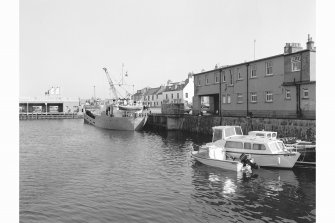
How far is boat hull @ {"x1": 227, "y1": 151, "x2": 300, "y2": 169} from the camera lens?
24719 millimetres

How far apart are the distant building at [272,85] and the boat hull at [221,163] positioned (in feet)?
49.9

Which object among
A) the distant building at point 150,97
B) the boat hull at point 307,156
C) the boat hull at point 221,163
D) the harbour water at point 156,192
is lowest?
the harbour water at point 156,192

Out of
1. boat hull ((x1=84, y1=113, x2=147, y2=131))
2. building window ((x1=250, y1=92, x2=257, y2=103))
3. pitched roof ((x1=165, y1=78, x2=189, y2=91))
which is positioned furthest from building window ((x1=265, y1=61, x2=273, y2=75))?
pitched roof ((x1=165, y1=78, x2=189, y2=91))

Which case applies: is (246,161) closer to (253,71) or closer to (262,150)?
(262,150)

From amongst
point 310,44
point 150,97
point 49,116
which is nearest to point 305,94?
point 310,44

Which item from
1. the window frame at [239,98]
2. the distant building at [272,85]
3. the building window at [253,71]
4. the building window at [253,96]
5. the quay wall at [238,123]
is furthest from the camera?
the window frame at [239,98]

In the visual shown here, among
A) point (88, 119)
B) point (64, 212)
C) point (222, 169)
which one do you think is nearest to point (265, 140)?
point (222, 169)

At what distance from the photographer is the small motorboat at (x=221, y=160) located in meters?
24.4

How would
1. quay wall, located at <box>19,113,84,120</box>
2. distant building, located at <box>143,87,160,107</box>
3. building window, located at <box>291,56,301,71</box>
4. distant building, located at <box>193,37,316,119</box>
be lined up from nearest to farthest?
distant building, located at <box>193,37,316,119</box> < building window, located at <box>291,56,301,71</box> < distant building, located at <box>143,87,160,107</box> < quay wall, located at <box>19,113,84,120</box>

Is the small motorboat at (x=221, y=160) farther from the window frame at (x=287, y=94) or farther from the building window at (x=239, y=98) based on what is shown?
the building window at (x=239, y=98)

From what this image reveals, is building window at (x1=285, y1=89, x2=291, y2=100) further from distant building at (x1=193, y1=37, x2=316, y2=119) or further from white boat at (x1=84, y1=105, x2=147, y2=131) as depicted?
white boat at (x1=84, y1=105, x2=147, y2=131)

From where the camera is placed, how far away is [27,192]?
19.5 metres

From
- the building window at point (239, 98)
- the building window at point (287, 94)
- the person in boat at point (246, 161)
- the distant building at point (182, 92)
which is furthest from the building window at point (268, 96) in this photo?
the distant building at point (182, 92)

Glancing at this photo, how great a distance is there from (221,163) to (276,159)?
458 centimetres
